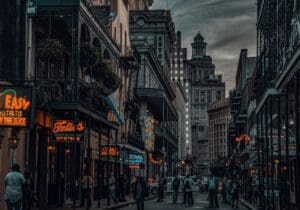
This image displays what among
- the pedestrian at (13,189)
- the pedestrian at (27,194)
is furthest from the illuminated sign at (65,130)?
the pedestrian at (13,189)

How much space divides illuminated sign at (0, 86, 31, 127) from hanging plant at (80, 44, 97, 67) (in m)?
11.9

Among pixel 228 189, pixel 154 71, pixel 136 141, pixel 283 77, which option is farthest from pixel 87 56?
pixel 154 71

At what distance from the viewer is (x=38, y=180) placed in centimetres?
3198

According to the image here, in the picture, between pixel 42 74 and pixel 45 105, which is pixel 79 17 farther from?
pixel 45 105

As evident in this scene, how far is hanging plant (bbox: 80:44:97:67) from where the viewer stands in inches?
1318

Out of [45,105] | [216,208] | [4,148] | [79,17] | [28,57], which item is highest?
[79,17]

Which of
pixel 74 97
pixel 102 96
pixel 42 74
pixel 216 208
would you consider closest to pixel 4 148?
pixel 74 97

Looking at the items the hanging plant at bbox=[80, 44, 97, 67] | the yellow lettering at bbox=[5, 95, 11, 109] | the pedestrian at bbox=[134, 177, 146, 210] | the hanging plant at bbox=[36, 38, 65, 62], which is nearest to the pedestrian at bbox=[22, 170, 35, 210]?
the yellow lettering at bbox=[5, 95, 11, 109]

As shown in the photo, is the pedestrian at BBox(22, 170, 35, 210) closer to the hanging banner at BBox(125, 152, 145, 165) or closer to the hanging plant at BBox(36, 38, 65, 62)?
the hanging plant at BBox(36, 38, 65, 62)

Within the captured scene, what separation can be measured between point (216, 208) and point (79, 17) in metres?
13.9

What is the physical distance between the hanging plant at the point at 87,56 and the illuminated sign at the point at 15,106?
38.9 feet

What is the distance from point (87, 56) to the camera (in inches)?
1334

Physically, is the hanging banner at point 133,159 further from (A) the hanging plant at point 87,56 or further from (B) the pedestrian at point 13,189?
(B) the pedestrian at point 13,189

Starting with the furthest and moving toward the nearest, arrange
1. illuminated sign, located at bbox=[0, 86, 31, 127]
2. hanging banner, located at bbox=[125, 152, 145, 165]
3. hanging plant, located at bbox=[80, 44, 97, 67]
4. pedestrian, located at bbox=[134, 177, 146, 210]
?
hanging banner, located at bbox=[125, 152, 145, 165] < hanging plant, located at bbox=[80, 44, 97, 67] < pedestrian, located at bbox=[134, 177, 146, 210] < illuminated sign, located at bbox=[0, 86, 31, 127]
